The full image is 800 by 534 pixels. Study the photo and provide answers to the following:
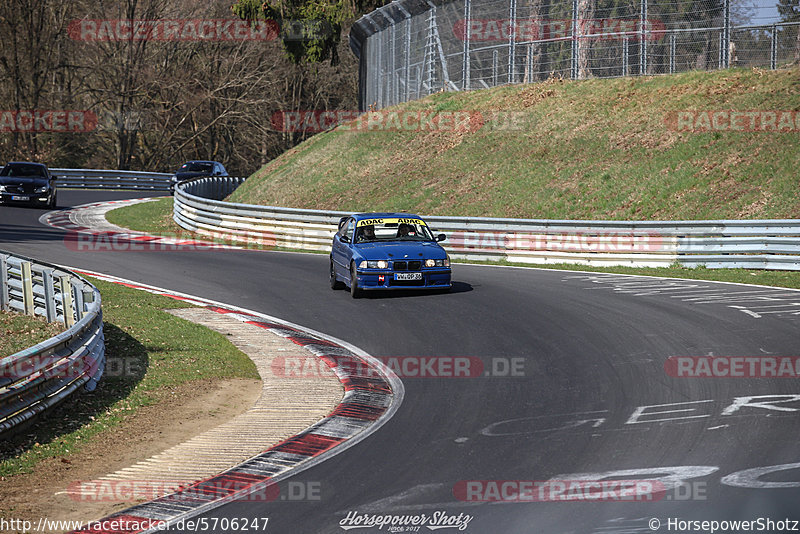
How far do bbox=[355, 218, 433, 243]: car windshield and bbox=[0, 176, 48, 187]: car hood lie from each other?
71.6 ft

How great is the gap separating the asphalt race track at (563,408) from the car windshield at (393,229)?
1143mm

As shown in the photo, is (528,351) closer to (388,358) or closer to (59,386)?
(388,358)

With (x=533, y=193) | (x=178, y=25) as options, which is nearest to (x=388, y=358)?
(x=533, y=193)

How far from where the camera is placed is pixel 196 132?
210ft

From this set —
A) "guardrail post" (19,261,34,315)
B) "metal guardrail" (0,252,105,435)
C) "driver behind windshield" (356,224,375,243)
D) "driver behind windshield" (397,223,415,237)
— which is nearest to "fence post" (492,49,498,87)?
"driver behind windshield" (397,223,415,237)

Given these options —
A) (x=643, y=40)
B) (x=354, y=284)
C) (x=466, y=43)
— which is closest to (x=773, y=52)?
(x=643, y=40)

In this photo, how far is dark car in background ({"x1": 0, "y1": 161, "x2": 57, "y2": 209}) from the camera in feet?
115

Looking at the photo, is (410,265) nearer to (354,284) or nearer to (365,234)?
(354,284)

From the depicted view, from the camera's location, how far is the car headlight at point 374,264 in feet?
53.1

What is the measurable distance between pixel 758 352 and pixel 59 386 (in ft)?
25.2

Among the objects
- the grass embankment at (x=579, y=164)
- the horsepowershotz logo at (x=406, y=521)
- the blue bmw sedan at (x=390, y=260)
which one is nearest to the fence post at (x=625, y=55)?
the grass embankment at (x=579, y=164)

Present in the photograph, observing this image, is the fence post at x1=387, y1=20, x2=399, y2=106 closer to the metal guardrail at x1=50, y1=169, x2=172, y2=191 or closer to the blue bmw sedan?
the metal guardrail at x1=50, y1=169, x2=172, y2=191

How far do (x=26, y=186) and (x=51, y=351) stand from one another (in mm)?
28374

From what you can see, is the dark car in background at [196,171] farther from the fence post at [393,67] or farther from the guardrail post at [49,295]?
the guardrail post at [49,295]
